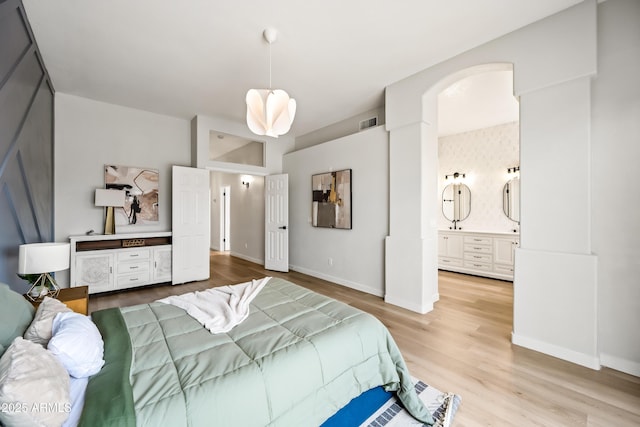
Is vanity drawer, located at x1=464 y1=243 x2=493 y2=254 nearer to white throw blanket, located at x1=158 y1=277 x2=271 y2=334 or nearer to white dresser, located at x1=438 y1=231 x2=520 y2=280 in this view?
white dresser, located at x1=438 y1=231 x2=520 y2=280

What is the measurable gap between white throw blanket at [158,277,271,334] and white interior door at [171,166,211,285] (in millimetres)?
2626

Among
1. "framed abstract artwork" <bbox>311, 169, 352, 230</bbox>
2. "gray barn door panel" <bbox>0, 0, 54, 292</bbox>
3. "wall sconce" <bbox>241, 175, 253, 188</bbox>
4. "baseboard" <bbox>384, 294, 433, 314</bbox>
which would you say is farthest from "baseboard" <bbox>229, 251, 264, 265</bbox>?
"gray barn door panel" <bbox>0, 0, 54, 292</bbox>

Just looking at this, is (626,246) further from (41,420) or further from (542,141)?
(41,420)

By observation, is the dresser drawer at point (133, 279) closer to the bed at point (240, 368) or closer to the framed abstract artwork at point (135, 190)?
the framed abstract artwork at point (135, 190)

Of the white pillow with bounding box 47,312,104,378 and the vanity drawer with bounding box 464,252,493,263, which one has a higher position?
the white pillow with bounding box 47,312,104,378

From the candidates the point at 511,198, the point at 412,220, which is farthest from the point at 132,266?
the point at 511,198

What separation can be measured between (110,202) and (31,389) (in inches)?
158

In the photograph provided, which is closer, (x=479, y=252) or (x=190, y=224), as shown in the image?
(x=190, y=224)

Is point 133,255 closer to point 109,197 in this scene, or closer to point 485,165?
point 109,197

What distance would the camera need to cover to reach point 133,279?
161 inches

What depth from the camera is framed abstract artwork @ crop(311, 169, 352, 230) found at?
14.1 feet

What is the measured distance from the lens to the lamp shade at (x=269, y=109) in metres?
2.36

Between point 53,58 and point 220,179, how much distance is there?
17.1ft

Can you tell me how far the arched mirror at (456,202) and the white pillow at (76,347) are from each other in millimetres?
5886
